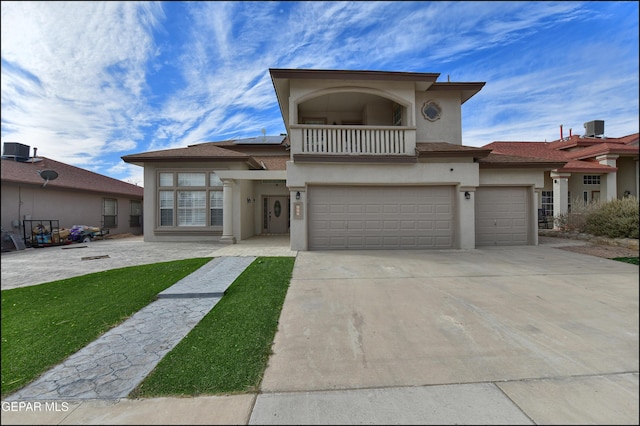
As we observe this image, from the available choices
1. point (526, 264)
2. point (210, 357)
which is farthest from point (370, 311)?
point (526, 264)

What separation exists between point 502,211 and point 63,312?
12.0 metres

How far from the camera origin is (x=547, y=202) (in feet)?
50.1

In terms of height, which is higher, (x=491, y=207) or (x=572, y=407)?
(x=491, y=207)

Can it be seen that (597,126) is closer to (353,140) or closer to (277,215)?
(353,140)

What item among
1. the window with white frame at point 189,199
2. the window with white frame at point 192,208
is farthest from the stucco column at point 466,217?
the window with white frame at point 192,208

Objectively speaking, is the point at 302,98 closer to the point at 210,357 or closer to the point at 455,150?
the point at 455,150

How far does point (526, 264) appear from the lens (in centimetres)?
739

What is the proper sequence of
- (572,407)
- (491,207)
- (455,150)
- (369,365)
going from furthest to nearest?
(491,207) → (455,150) → (369,365) → (572,407)

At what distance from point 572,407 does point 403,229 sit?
24.9 ft

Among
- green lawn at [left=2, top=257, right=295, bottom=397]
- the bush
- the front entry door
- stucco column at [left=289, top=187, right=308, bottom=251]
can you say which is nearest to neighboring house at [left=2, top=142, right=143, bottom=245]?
green lawn at [left=2, top=257, right=295, bottom=397]

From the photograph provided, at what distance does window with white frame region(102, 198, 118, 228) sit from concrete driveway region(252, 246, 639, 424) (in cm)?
1383

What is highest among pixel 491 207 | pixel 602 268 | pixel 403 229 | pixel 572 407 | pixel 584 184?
pixel 584 184

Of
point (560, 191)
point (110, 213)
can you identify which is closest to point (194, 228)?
point (110, 213)

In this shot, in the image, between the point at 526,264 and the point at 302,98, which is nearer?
the point at 526,264
